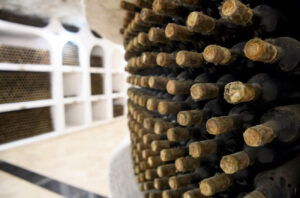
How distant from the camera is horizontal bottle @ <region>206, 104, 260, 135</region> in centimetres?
28

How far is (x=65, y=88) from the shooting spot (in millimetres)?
4160

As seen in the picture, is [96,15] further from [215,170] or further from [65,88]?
[65,88]

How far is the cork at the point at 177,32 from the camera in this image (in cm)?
33

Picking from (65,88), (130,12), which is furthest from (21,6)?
(130,12)

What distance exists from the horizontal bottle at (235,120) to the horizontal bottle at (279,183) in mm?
72

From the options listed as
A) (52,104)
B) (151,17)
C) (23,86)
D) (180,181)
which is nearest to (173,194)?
(180,181)

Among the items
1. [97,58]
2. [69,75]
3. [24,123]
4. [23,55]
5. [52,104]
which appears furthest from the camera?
[97,58]

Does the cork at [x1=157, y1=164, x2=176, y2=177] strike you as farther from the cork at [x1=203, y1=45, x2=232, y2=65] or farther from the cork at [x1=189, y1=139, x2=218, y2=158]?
the cork at [x1=203, y1=45, x2=232, y2=65]

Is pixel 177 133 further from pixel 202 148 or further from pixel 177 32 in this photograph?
pixel 177 32

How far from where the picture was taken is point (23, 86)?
296 cm

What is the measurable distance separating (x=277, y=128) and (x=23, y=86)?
3350 mm

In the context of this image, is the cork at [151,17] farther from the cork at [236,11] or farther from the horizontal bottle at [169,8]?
the cork at [236,11]

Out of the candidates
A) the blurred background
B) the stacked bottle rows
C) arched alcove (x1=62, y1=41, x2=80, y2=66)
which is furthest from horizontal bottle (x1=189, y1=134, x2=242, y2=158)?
arched alcove (x1=62, y1=41, x2=80, y2=66)

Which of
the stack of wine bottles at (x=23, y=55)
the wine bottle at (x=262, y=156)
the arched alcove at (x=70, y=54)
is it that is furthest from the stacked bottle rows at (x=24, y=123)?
the wine bottle at (x=262, y=156)
